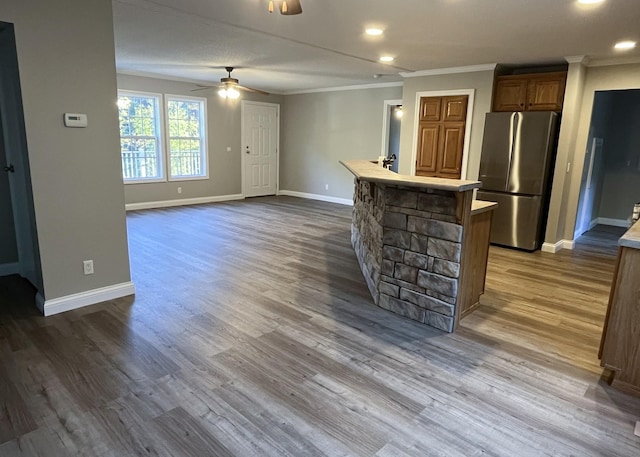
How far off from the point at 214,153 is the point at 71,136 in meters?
5.50

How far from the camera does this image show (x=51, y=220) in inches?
115

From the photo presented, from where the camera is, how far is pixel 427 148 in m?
6.06

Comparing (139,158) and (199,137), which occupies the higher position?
(199,137)

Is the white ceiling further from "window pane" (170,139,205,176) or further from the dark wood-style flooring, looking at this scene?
the dark wood-style flooring

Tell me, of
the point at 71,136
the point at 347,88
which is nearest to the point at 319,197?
the point at 347,88

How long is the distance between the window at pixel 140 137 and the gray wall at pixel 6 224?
3.30 meters

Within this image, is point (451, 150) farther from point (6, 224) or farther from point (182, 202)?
point (6, 224)

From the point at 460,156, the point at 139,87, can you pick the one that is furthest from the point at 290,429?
the point at 139,87

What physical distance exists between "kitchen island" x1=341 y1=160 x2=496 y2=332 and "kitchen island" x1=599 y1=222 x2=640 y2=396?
90 cm

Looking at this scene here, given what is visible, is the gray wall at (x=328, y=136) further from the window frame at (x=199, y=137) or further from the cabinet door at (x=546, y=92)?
the cabinet door at (x=546, y=92)

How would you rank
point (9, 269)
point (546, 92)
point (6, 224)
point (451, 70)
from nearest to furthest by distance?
point (6, 224) < point (9, 269) < point (546, 92) < point (451, 70)

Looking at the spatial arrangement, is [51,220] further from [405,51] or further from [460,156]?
[460,156]

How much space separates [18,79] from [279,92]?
6981mm

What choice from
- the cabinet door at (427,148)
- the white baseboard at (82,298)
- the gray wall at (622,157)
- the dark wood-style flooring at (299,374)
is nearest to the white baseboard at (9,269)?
the dark wood-style flooring at (299,374)
